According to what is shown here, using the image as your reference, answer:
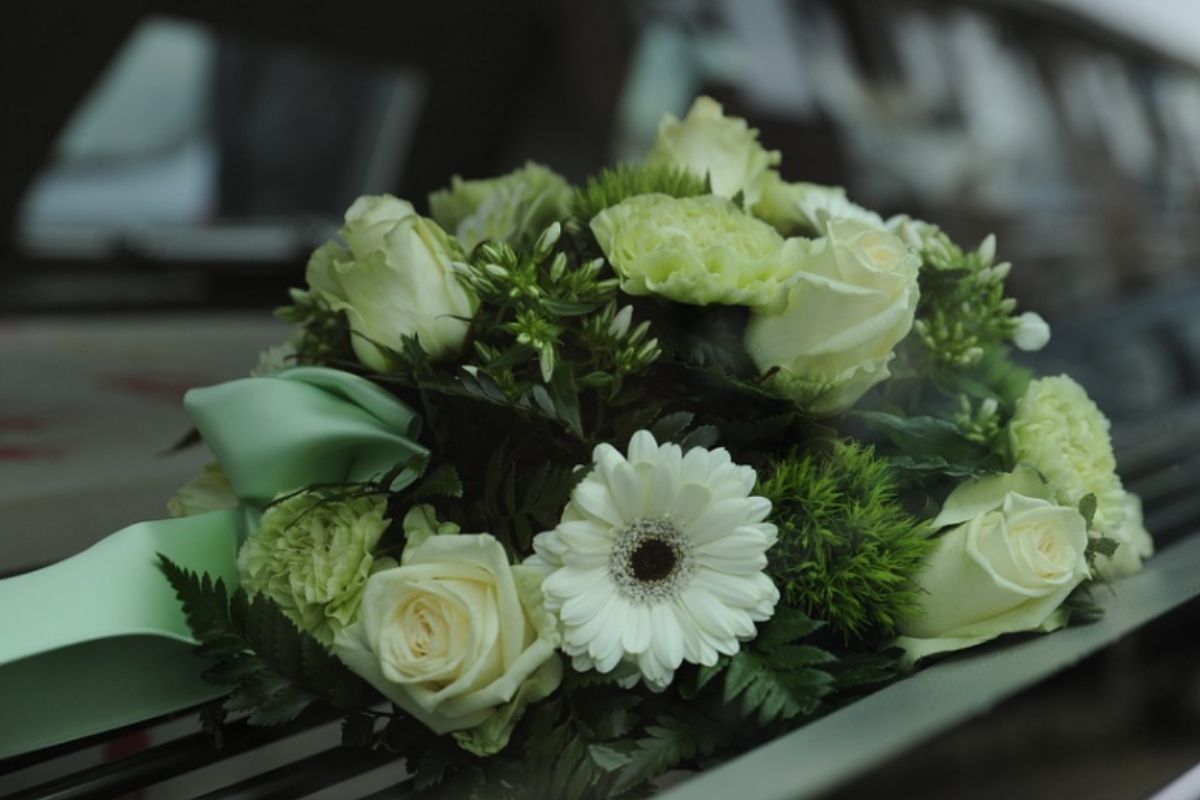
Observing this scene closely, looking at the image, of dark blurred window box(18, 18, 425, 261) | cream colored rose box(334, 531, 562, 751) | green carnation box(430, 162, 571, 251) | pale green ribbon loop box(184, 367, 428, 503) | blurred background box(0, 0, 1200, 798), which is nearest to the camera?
cream colored rose box(334, 531, 562, 751)

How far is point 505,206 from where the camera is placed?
2.63ft

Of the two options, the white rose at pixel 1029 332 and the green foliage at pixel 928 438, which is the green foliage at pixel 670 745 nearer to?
the green foliage at pixel 928 438

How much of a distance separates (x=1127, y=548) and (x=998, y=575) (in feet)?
0.74

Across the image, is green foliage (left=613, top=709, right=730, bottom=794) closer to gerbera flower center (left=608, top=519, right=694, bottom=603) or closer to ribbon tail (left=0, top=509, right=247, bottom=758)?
gerbera flower center (left=608, top=519, right=694, bottom=603)

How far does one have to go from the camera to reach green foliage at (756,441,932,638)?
0.65m

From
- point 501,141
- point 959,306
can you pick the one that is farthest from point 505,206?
point 501,141

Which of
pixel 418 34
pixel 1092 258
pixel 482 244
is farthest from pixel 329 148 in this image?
pixel 482 244

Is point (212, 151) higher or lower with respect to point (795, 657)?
lower

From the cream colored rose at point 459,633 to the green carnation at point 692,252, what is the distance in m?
0.17

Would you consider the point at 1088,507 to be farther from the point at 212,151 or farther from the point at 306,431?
the point at 212,151

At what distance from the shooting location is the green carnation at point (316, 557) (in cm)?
63

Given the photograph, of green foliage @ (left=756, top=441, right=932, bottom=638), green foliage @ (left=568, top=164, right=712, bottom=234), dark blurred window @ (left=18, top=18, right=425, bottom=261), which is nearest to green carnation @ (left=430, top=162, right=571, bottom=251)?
green foliage @ (left=568, top=164, right=712, bottom=234)

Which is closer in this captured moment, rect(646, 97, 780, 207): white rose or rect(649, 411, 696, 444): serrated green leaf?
rect(649, 411, 696, 444): serrated green leaf

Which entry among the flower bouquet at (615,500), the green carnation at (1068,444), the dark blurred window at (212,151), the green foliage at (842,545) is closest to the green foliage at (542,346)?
the flower bouquet at (615,500)
